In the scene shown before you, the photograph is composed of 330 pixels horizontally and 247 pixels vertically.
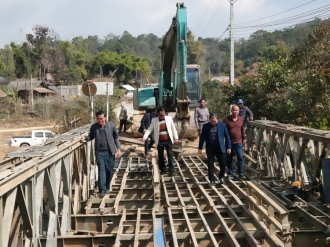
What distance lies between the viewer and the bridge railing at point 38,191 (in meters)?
4.16

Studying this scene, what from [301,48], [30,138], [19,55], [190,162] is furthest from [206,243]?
[19,55]

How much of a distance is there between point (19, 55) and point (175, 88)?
4962 cm

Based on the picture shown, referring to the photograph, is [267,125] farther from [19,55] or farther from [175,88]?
[19,55]

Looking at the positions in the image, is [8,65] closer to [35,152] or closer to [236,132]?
[236,132]

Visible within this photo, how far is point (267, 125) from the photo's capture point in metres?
10.4

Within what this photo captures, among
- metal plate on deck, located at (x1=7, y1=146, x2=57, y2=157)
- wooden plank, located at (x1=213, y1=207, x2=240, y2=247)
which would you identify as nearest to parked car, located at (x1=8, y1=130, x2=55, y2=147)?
metal plate on deck, located at (x1=7, y1=146, x2=57, y2=157)

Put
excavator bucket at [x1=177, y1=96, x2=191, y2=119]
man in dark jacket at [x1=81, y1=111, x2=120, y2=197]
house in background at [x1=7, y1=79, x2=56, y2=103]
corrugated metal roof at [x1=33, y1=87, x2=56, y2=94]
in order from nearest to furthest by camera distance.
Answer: man in dark jacket at [x1=81, y1=111, x2=120, y2=197] → excavator bucket at [x1=177, y1=96, x2=191, y2=119] → house in background at [x1=7, y1=79, x2=56, y2=103] → corrugated metal roof at [x1=33, y1=87, x2=56, y2=94]

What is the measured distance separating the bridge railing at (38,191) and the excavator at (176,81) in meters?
6.06

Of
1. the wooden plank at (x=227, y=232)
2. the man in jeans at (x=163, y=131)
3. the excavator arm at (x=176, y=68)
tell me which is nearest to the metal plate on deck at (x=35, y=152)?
the wooden plank at (x=227, y=232)

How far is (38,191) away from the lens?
5109 millimetres

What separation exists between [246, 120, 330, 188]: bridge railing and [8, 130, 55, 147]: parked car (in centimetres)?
1560

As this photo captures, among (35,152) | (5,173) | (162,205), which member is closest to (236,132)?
(162,205)

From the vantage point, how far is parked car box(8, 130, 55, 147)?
25281mm

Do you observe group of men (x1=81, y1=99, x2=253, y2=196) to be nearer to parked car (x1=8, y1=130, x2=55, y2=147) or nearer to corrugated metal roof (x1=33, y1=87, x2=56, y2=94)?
parked car (x1=8, y1=130, x2=55, y2=147)
